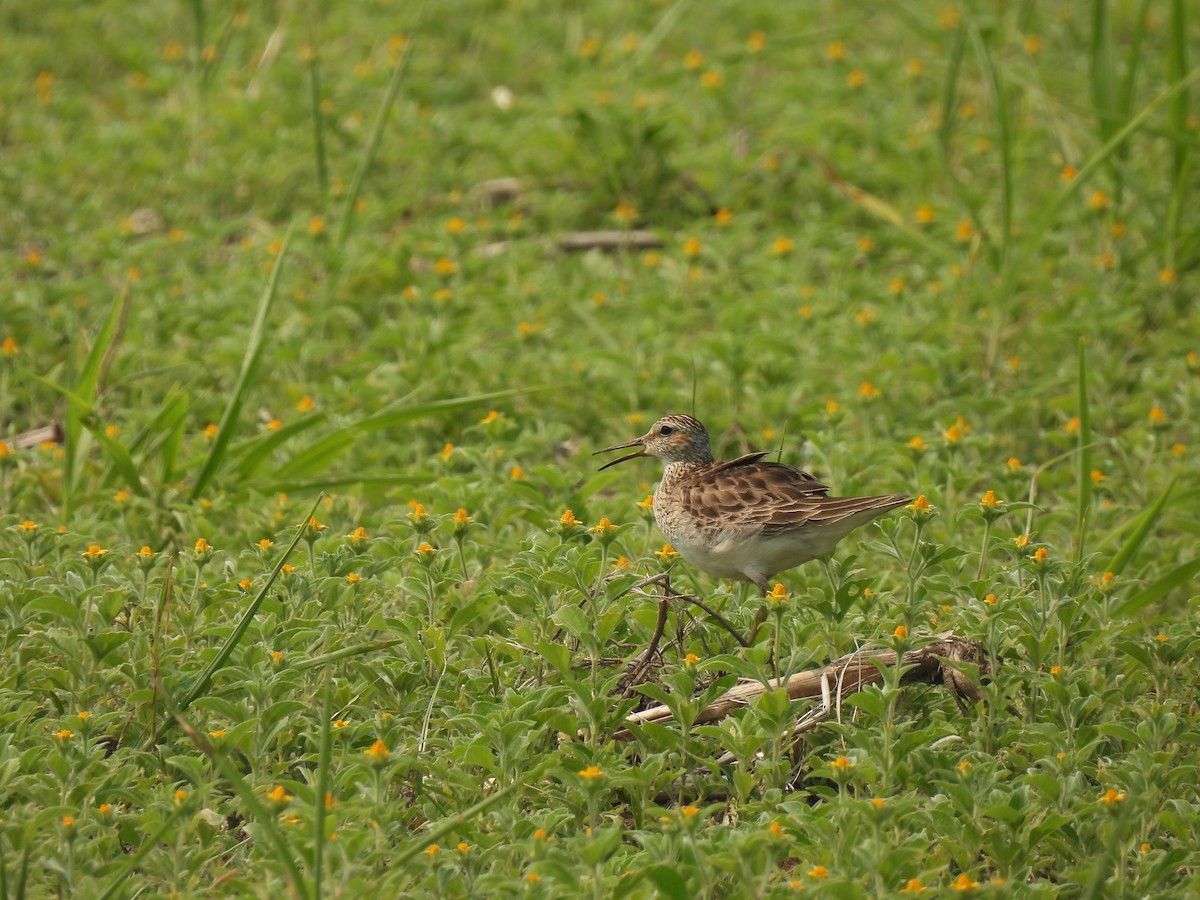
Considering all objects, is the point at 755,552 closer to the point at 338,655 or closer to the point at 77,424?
the point at 338,655

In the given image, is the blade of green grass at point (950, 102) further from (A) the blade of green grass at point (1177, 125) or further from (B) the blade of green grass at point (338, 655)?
(B) the blade of green grass at point (338, 655)

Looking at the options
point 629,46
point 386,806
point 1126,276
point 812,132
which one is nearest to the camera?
point 386,806

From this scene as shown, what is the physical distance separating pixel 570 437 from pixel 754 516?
2.58 meters

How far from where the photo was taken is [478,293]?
8.70 metres

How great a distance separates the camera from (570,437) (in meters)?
7.89

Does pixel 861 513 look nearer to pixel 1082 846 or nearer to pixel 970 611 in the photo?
pixel 970 611

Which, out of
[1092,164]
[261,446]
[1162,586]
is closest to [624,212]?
[1092,164]

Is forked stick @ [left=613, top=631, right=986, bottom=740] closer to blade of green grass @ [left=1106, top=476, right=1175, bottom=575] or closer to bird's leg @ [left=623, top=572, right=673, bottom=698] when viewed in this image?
bird's leg @ [left=623, top=572, right=673, bottom=698]

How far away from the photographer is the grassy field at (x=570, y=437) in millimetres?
4609

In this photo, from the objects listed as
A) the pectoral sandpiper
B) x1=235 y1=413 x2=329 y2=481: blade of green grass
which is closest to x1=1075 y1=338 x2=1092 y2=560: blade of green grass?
the pectoral sandpiper

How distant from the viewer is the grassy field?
4609 mm

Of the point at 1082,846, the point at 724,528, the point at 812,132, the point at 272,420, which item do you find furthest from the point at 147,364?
the point at 1082,846

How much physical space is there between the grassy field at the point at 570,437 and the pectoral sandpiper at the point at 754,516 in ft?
0.64

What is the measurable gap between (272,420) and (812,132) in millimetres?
4463
